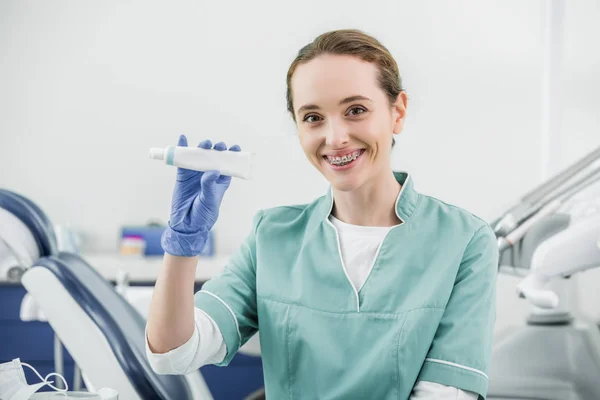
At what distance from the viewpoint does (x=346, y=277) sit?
44.1 inches

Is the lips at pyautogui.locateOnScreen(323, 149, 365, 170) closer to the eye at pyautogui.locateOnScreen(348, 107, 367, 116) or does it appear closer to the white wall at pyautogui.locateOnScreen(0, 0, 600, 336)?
the eye at pyautogui.locateOnScreen(348, 107, 367, 116)

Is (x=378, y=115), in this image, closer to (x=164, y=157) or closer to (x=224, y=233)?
(x=164, y=157)

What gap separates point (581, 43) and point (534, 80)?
0.25 metres

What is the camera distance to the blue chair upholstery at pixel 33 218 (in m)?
1.23

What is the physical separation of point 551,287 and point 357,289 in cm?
65

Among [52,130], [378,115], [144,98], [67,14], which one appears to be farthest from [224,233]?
[378,115]

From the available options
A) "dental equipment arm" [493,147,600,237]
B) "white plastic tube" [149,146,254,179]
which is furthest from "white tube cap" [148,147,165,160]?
"dental equipment arm" [493,147,600,237]

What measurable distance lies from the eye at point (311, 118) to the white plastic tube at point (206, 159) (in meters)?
0.18

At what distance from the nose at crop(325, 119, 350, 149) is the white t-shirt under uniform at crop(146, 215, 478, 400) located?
19 centimetres

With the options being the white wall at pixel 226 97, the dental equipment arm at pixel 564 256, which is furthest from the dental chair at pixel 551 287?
the white wall at pixel 226 97

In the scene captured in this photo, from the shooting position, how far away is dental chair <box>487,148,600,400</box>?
128 cm

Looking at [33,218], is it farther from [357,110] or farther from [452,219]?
[452,219]

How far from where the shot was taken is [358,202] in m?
1.18

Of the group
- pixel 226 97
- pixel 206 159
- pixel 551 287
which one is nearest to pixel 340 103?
pixel 206 159
